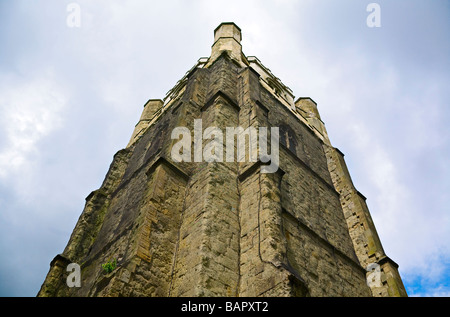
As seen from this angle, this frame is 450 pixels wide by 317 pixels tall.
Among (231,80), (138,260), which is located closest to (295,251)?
(138,260)

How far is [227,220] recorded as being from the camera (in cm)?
670

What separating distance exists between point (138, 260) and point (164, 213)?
4.39 ft

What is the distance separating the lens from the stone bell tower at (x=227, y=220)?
5.73 metres

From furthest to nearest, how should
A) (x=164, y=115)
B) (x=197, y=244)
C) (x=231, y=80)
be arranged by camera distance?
(x=164, y=115), (x=231, y=80), (x=197, y=244)

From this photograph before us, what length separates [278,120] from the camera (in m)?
12.3

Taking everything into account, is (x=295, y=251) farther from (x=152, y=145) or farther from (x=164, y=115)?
(x=164, y=115)

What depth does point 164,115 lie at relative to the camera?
13.9m

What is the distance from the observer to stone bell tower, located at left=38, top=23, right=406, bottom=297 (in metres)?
5.73

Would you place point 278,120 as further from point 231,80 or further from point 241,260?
point 241,260
